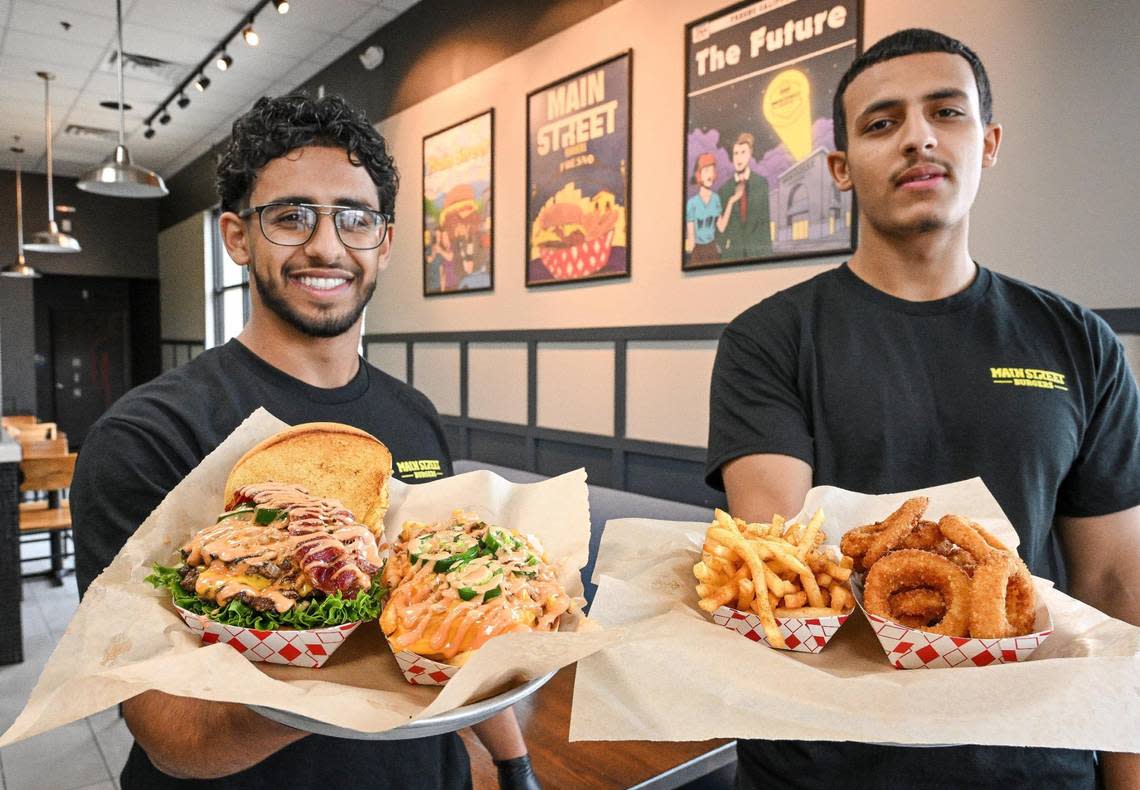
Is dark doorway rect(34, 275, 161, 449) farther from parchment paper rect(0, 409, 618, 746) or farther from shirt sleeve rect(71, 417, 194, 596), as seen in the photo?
parchment paper rect(0, 409, 618, 746)

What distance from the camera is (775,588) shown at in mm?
957

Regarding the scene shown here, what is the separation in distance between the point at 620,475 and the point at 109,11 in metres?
5.41

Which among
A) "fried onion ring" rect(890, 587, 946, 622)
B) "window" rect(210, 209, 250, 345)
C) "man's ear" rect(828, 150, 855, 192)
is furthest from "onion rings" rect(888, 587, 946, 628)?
"window" rect(210, 209, 250, 345)

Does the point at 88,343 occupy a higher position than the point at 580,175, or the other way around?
the point at 580,175

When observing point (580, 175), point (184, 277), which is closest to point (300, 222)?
point (580, 175)

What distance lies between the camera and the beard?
1.26m

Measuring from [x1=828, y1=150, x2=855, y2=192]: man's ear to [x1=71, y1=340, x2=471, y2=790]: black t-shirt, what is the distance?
987 millimetres

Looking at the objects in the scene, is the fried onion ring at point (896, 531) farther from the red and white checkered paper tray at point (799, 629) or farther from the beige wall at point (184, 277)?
the beige wall at point (184, 277)

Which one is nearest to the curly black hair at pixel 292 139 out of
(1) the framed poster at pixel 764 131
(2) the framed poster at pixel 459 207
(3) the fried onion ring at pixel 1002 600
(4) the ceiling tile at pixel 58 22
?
(3) the fried onion ring at pixel 1002 600

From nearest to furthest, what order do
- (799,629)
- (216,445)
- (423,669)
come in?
(423,669), (799,629), (216,445)

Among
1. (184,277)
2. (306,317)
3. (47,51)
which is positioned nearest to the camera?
(306,317)

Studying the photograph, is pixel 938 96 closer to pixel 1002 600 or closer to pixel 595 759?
pixel 1002 600

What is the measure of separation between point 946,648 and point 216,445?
1058 millimetres

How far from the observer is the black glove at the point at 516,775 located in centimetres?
142
